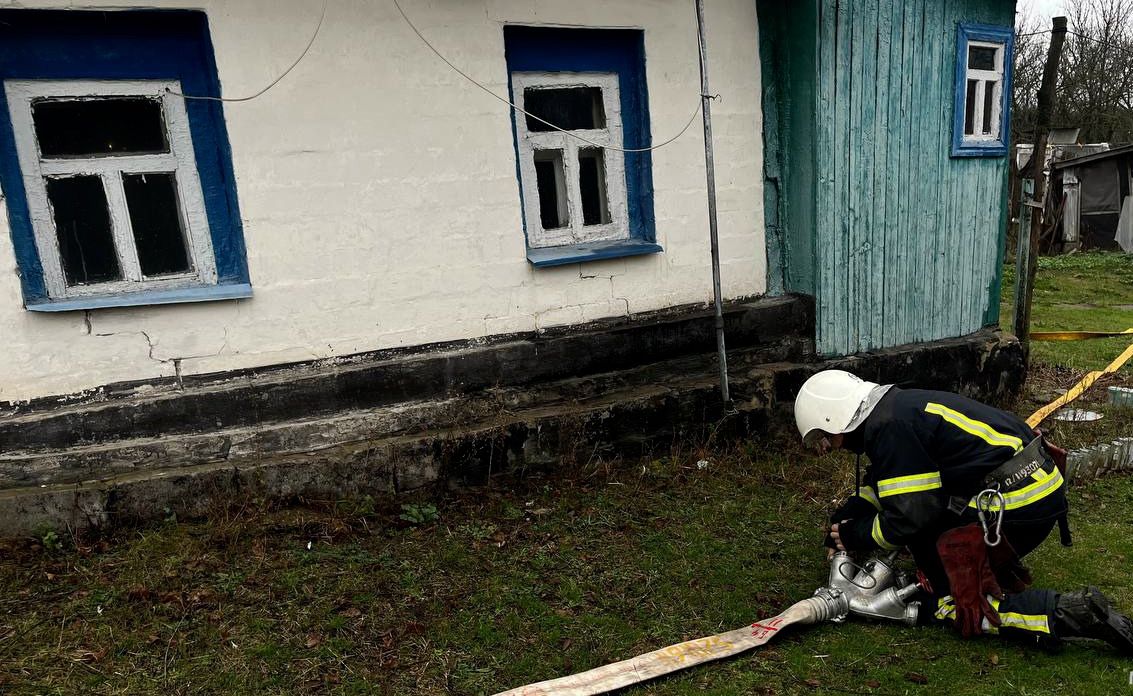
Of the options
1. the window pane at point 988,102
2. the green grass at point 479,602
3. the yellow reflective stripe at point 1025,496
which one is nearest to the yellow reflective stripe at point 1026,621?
the green grass at point 479,602

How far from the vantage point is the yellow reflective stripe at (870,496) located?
145 inches

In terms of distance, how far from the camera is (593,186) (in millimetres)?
5785

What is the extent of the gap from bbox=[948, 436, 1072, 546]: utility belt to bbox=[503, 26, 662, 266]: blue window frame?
9.64ft

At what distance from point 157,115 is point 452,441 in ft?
8.48

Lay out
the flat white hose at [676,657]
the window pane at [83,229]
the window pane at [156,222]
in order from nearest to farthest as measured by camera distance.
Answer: the flat white hose at [676,657], the window pane at [83,229], the window pane at [156,222]

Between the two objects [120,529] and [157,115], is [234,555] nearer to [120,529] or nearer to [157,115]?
[120,529]

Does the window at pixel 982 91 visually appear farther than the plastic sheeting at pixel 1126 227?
No

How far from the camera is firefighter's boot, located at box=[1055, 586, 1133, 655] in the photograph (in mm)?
3123

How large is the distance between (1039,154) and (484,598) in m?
6.42

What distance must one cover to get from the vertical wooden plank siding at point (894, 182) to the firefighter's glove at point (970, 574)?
3.14 metres

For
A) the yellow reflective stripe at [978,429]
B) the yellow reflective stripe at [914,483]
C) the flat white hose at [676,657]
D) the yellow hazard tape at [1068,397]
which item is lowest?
the yellow hazard tape at [1068,397]

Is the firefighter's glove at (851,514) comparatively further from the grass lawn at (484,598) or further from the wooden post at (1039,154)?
the wooden post at (1039,154)

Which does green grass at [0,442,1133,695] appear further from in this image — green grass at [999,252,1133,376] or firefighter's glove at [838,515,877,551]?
green grass at [999,252,1133,376]

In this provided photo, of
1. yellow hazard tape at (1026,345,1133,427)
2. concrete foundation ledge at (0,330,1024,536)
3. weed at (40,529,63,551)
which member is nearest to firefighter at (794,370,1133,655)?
concrete foundation ledge at (0,330,1024,536)
